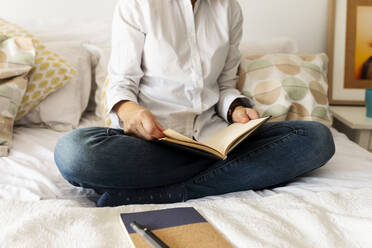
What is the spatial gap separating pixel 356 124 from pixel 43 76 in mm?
1171

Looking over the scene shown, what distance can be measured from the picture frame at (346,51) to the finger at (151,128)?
48.6 inches

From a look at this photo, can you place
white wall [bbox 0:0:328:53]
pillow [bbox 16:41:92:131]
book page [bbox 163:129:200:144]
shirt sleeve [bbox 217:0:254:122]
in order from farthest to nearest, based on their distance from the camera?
white wall [bbox 0:0:328:53]
pillow [bbox 16:41:92:131]
shirt sleeve [bbox 217:0:254:122]
book page [bbox 163:129:200:144]

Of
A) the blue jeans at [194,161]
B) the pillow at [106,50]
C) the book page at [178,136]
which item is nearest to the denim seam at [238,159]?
the blue jeans at [194,161]

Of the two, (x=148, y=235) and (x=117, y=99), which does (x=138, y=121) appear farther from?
(x=148, y=235)

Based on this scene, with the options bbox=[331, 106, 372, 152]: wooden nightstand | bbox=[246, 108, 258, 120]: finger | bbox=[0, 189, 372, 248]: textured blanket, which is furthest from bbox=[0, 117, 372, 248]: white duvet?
bbox=[331, 106, 372, 152]: wooden nightstand

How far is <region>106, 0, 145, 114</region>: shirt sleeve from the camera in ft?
3.81

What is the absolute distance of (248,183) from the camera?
3.31 ft

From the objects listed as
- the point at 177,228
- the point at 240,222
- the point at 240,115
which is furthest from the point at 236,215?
the point at 240,115

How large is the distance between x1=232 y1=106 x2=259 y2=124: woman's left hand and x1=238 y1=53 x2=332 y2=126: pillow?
19 cm

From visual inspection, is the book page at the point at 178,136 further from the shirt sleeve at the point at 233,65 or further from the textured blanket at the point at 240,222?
the shirt sleeve at the point at 233,65

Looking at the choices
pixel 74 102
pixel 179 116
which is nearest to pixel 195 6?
pixel 179 116

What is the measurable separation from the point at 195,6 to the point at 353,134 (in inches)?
33.9

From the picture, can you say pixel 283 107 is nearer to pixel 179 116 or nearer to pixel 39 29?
pixel 179 116

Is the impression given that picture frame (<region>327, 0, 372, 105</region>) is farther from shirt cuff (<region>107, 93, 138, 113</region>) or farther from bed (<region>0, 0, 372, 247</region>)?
shirt cuff (<region>107, 93, 138, 113</region>)
